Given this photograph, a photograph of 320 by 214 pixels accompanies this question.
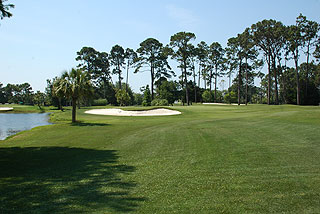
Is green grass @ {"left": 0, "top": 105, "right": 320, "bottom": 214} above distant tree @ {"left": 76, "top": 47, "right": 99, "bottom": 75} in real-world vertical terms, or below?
below

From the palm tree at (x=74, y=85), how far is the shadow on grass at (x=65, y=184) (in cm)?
1356

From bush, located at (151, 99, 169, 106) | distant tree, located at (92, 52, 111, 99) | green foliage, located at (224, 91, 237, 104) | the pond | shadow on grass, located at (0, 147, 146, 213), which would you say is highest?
distant tree, located at (92, 52, 111, 99)

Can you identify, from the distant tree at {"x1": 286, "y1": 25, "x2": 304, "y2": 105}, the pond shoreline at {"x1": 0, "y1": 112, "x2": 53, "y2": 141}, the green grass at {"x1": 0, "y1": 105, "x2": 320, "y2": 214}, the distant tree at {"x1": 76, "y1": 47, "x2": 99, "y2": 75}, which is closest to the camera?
the green grass at {"x1": 0, "y1": 105, "x2": 320, "y2": 214}

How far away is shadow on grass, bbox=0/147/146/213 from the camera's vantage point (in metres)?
4.21

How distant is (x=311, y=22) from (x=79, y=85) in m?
42.4

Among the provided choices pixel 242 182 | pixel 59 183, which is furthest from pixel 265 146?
pixel 59 183

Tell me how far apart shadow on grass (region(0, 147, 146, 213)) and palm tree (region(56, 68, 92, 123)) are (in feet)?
44.5

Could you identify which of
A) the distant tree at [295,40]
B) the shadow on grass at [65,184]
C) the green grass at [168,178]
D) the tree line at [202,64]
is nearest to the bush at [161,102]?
the tree line at [202,64]

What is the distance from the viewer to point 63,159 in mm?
8070

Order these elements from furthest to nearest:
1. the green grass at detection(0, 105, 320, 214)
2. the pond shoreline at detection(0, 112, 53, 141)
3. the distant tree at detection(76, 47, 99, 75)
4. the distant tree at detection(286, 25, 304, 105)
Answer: the distant tree at detection(76, 47, 99, 75), the distant tree at detection(286, 25, 304, 105), the pond shoreline at detection(0, 112, 53, 141), the green grass at detection(0, 105, 320, 214)

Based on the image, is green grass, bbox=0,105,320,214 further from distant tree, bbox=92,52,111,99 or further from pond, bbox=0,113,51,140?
distant tree, bbox=92,52,111,99

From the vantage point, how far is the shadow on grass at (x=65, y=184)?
13.8 feet

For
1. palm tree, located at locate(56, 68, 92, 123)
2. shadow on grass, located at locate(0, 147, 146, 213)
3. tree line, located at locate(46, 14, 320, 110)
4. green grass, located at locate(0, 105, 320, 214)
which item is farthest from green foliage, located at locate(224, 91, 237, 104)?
shadow on grass, located at locate(0, 147, 146, 213)

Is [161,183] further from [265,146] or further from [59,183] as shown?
[265,146]
